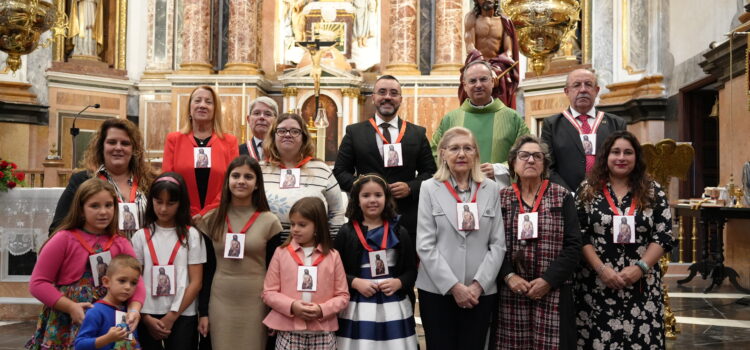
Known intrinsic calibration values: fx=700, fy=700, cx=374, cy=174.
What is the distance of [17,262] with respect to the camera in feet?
24.5

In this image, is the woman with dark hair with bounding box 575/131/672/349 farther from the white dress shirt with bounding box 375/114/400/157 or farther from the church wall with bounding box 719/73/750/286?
the church wall with bounding box 719/73/750/286

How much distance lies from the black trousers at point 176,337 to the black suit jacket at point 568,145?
2568 mm

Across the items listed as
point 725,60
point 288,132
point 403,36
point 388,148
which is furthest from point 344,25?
point 288,132

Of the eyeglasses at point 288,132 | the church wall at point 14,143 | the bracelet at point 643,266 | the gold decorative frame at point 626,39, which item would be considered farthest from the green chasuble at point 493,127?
the church wall at point 14,143

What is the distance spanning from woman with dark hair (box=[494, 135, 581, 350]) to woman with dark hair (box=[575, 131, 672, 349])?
0.22 m

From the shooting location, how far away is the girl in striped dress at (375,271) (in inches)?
161

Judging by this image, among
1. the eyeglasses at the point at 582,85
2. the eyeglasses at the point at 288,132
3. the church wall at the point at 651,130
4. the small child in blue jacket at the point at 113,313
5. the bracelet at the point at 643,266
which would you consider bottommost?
the small child in blue jacket at the point at 113,313

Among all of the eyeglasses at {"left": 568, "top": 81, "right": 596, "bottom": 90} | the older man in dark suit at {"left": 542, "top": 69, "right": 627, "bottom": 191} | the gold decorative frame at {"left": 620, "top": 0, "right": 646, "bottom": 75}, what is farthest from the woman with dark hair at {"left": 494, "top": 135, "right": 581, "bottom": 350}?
the gold decorative frame at {"left": 620, "top": 0, "right": 646, "bottom": 75}

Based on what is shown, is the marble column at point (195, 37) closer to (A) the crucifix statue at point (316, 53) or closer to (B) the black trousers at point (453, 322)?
(A) the crucifix statue at point (316, 53)

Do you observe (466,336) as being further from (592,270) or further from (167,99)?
(167,99)

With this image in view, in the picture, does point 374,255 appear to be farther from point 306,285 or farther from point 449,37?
point 449,37

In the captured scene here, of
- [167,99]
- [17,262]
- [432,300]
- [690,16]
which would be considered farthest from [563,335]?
[167,99]

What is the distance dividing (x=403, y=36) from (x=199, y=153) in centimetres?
1170

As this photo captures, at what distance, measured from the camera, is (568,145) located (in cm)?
493
